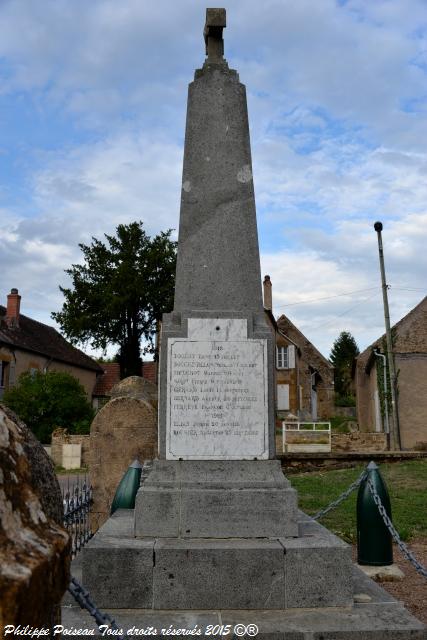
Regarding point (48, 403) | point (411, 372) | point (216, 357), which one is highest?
point (411, 372)

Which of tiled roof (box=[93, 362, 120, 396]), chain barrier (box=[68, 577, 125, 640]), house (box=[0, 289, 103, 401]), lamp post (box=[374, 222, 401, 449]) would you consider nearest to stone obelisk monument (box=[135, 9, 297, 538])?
chain barrier (box=[68, 577, 125, 640])

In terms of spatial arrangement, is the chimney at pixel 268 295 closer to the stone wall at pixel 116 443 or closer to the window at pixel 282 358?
the window at pixel 282 358

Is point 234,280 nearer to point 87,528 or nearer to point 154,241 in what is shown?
point 87,528

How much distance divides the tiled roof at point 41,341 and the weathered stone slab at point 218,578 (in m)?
32.7

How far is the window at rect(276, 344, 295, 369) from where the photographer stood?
43.6 m

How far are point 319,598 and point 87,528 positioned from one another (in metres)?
4.60

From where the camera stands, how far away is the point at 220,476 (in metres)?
4.71

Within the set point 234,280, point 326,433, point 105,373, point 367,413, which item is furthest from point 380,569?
point 105,373

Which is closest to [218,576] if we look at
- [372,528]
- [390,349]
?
[372,528]

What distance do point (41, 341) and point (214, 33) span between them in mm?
37646

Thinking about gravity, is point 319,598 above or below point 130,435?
below

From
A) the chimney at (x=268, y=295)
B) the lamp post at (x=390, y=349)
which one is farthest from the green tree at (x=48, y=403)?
the chimney at (x=268, y=295)

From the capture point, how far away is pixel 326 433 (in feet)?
75.6

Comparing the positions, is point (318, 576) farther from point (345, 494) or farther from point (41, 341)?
point (41, 341)
